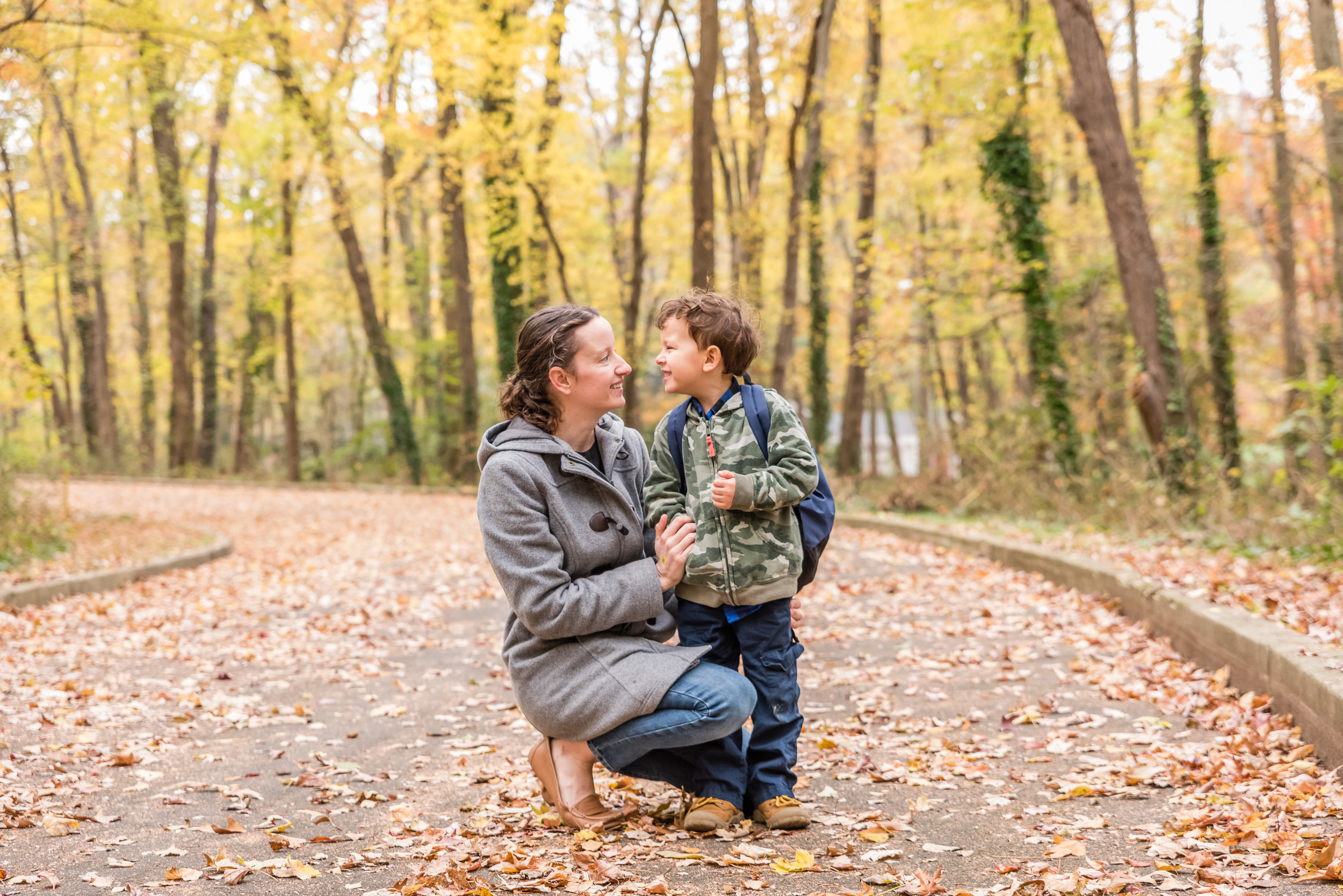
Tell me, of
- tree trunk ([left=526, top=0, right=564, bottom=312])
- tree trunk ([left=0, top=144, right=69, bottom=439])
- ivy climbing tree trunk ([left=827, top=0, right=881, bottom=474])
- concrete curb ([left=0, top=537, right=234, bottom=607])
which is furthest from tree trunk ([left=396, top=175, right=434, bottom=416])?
concrete curb ([left=0, top=537, right=234, bottom=607])

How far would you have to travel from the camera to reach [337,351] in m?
40.1

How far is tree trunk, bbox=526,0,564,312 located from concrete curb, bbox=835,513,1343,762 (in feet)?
37.6

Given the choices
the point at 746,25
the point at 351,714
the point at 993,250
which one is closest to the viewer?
the point at 351,714

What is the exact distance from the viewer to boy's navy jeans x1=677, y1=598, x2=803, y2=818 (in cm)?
357

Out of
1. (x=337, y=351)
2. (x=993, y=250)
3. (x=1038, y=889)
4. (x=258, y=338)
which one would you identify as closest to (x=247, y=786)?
(x=1038, y=889)

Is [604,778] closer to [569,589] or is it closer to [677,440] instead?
[569,589]

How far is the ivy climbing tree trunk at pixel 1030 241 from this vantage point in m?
14.7

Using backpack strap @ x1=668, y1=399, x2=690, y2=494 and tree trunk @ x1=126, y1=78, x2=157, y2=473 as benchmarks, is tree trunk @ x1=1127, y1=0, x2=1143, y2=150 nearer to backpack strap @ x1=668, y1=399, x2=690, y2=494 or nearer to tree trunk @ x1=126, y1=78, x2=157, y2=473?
backpack strap @ x1=668, y1=399, x2=690, y2=494

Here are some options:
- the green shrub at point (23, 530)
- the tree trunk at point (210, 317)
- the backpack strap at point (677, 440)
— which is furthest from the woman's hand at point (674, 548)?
the tree trunk at point (210, 317)

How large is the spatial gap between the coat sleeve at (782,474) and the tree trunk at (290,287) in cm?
2349

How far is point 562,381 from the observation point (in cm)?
350

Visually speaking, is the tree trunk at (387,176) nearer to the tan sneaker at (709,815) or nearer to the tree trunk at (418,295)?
the tree trunk at (418,295)

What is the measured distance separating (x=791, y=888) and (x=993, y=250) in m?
13.9

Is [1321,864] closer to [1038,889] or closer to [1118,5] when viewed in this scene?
[1038,889]
